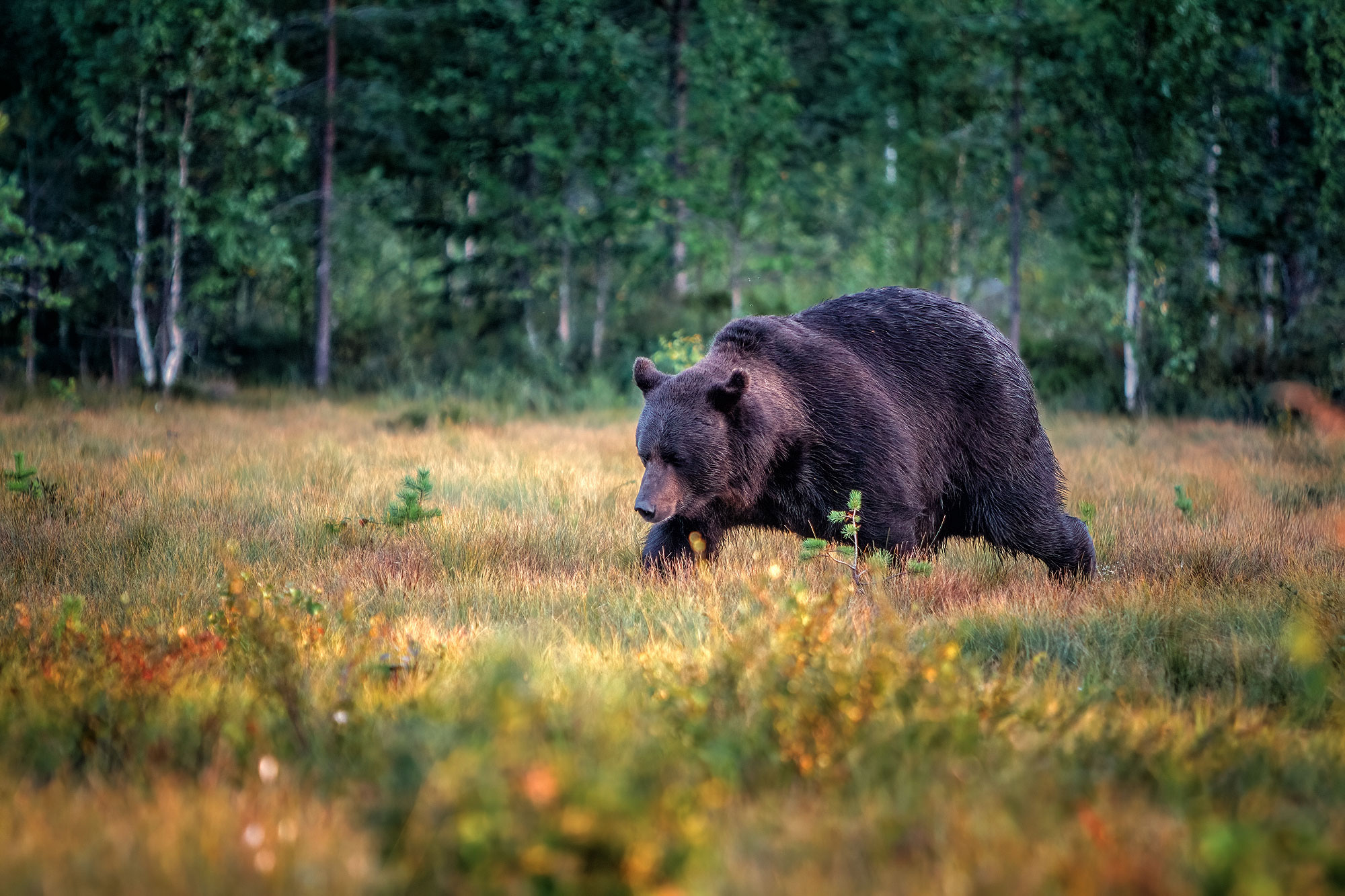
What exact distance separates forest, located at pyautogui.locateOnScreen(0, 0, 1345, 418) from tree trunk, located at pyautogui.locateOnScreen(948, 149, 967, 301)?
0.13m

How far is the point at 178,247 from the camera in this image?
1445cm

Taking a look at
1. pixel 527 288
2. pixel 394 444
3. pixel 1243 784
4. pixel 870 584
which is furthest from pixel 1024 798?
pixel 527 288

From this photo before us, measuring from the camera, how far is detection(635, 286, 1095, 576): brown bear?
183 inches

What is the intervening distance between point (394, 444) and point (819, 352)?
5.82 meters

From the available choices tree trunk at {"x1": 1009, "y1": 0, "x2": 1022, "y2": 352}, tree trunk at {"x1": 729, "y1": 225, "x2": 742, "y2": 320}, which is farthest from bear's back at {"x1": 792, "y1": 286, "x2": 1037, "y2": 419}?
tree trunk at {"x1": 729, "y1": 225, "x2": 742, "y2": 320}

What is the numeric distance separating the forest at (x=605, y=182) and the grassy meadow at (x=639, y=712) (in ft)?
25.4

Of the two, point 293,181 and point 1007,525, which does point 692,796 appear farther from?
point 293,181

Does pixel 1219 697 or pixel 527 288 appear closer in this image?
pixel 1219 697

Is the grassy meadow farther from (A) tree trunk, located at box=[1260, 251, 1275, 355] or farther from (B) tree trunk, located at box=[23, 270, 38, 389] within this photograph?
(B) tree trunk, located at box=[23, 270, 38, 389]

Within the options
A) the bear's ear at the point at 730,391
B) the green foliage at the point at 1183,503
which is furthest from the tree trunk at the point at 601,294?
the bear's ear at the point at 730,391

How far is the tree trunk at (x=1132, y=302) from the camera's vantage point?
13.6 m

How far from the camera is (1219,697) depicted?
3.18 metres

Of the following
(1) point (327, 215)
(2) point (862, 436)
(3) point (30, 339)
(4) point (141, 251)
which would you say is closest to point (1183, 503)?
(2) point (862, 436)

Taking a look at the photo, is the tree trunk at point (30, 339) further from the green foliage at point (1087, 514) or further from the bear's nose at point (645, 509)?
the green foliage at point (1087, 514)
